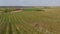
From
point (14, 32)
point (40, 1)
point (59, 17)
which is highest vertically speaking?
point (40, 1)

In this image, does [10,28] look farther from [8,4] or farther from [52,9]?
[52,9]

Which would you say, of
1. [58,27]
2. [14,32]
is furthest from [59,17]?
[14,32]

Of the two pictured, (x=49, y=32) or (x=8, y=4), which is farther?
(x=8, y=4)

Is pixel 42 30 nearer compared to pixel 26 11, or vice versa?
pixel 42 30

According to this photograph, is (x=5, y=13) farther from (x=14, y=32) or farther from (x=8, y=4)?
(x=14, y=32)

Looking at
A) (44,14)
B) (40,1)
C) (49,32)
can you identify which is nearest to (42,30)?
(49,32)

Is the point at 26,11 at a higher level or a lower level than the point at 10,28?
higher
